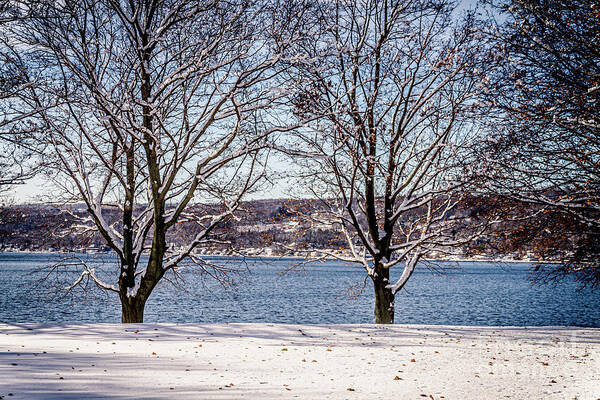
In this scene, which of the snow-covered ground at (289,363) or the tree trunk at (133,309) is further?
the tree trunk at (133,309)

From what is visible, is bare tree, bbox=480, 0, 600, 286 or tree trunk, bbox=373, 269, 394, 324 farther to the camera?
tree trunk, bbox=373, 269, 394, 324

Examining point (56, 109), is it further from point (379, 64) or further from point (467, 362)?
point (467, 362)

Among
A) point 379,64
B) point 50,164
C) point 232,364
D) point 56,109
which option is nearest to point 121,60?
point 56,109

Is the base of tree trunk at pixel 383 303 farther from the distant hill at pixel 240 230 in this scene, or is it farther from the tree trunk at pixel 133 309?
the tree trunk at pixel 133 309

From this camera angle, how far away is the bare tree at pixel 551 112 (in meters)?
8.97

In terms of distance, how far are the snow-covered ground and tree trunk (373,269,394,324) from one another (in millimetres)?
2619

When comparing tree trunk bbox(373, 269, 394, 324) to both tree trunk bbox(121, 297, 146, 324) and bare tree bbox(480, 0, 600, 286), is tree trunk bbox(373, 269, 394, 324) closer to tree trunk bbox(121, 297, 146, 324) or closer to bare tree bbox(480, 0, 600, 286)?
bare tree bbox(480, 0, 600, 286)

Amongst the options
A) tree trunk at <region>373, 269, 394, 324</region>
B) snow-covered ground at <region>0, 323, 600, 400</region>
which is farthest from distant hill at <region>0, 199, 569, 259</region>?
snow-covered ground at <region>0, 323, 600, 400</region>

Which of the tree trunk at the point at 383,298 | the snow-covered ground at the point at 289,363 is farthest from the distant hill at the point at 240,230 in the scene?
the snow-covered ground at the point at 289,363

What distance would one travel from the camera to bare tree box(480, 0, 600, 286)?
8.97 m

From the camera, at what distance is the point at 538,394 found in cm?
656

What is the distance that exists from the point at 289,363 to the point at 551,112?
663 cm

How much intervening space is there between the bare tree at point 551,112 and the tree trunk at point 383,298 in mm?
3940

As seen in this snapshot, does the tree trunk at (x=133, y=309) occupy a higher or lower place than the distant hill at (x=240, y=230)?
lower
